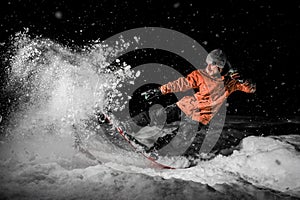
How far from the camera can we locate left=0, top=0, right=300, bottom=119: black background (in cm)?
667

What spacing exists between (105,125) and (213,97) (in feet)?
6.51

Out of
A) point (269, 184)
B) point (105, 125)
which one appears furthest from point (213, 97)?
point (105, 125)

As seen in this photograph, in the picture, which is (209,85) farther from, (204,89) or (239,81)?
(239,81)

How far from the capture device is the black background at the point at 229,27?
6668 mm

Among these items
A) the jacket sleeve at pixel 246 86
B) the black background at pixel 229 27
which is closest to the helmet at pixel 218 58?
the jacket sleeve at pixel 246 86

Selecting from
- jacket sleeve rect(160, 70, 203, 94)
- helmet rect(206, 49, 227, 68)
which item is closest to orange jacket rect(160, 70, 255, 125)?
jacket sleeve rect(160, 70, 203, 94)

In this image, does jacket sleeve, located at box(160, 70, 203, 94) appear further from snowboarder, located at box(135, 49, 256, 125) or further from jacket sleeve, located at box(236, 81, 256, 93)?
jacket sleeve, located at box(236, 81, 256, 93)

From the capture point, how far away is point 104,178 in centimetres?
222

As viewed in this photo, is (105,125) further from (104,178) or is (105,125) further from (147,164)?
(104,178)

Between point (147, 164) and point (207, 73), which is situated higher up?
point (207, 73)

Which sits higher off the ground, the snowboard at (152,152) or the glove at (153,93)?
the glove at (153,93)

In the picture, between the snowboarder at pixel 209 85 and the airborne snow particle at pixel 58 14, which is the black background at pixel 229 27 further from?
the snowboarder at pixel 209 85

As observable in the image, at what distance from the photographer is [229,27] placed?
8.02 meters

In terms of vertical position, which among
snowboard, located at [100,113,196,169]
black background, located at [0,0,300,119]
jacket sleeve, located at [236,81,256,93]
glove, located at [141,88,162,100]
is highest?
black background, located at [0,0,300,119]
